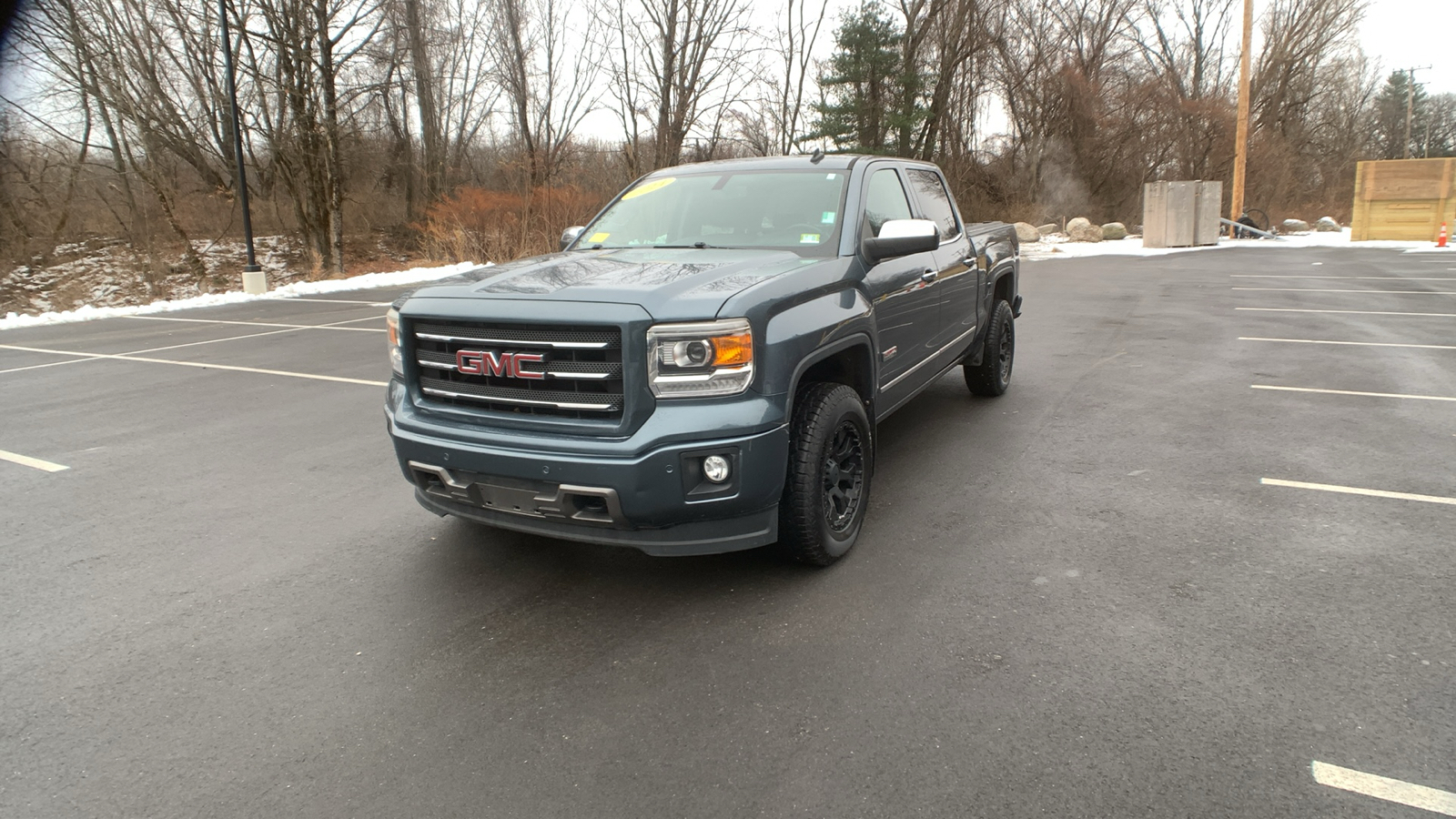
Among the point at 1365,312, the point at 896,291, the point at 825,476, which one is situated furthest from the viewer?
the point at 1365,312

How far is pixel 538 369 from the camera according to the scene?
3492mm

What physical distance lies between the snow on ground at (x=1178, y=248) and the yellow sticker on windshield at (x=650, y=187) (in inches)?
846

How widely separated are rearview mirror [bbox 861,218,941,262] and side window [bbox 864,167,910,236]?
28cm

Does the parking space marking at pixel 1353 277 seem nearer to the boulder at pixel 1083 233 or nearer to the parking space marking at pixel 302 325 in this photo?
the boulder at pixel 1083 233

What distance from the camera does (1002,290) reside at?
7496 mm

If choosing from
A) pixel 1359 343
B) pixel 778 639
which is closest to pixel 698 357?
pixel 778 639

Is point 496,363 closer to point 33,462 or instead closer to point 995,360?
point 33,462

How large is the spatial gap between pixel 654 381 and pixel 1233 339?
903 centimetres

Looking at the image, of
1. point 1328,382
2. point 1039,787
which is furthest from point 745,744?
point 1328,382

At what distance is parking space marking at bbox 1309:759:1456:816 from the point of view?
2.38m

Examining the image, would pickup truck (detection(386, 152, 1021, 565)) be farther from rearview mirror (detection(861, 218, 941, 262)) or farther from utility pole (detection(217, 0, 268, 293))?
utility pole (detection(217, 0, 268, 293))

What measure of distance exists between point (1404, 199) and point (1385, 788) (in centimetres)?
2900

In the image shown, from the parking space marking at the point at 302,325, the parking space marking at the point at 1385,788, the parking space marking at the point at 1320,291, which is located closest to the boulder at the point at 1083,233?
the parking space marking at the point at 1320,291

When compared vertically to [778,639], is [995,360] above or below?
above
